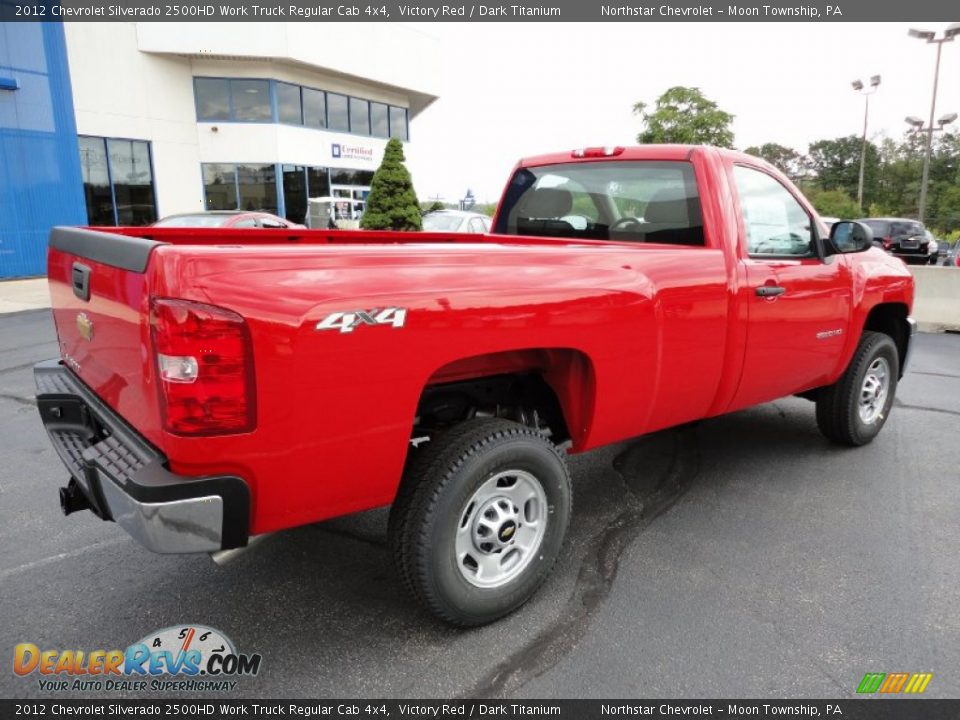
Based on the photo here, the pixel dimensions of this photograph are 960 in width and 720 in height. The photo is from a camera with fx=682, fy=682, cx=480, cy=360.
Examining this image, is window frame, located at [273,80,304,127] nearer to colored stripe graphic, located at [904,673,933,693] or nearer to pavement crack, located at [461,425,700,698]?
pavement crack, located at [461,425,700,698]

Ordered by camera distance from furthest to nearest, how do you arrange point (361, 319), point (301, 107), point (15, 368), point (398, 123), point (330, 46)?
point (398, 123) < point (301, 107) < point (330, 46) < point (15, 368) < point (361, 319)

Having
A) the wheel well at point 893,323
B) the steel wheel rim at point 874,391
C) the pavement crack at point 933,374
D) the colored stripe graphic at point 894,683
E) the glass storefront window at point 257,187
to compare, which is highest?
the glass storefront window at point 257,187

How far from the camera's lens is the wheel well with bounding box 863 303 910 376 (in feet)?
16.5

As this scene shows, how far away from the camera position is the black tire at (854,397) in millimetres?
4684

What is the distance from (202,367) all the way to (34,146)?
19.2 metres

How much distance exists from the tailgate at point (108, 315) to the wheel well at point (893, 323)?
4.81m

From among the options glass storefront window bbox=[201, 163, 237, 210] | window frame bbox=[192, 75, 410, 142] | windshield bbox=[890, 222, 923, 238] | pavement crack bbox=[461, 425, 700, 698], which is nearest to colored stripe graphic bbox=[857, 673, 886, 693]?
pavement crack bbox=[461, 425, 700, 698]

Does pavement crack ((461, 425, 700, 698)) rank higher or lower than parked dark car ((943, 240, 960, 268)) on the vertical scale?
lower

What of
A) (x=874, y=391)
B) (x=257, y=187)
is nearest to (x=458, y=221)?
(x=874, y=391)

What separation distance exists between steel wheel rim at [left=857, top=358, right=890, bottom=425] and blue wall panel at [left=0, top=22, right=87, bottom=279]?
18.4 meters

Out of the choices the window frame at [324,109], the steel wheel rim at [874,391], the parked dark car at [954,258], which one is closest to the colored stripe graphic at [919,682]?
the steel wheel rim at [874,391]

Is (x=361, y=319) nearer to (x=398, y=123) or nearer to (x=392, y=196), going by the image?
(x=392, y=196)

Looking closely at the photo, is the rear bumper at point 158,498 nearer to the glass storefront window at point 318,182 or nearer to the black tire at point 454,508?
the black tire at point 454,508

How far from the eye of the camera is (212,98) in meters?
24.4
